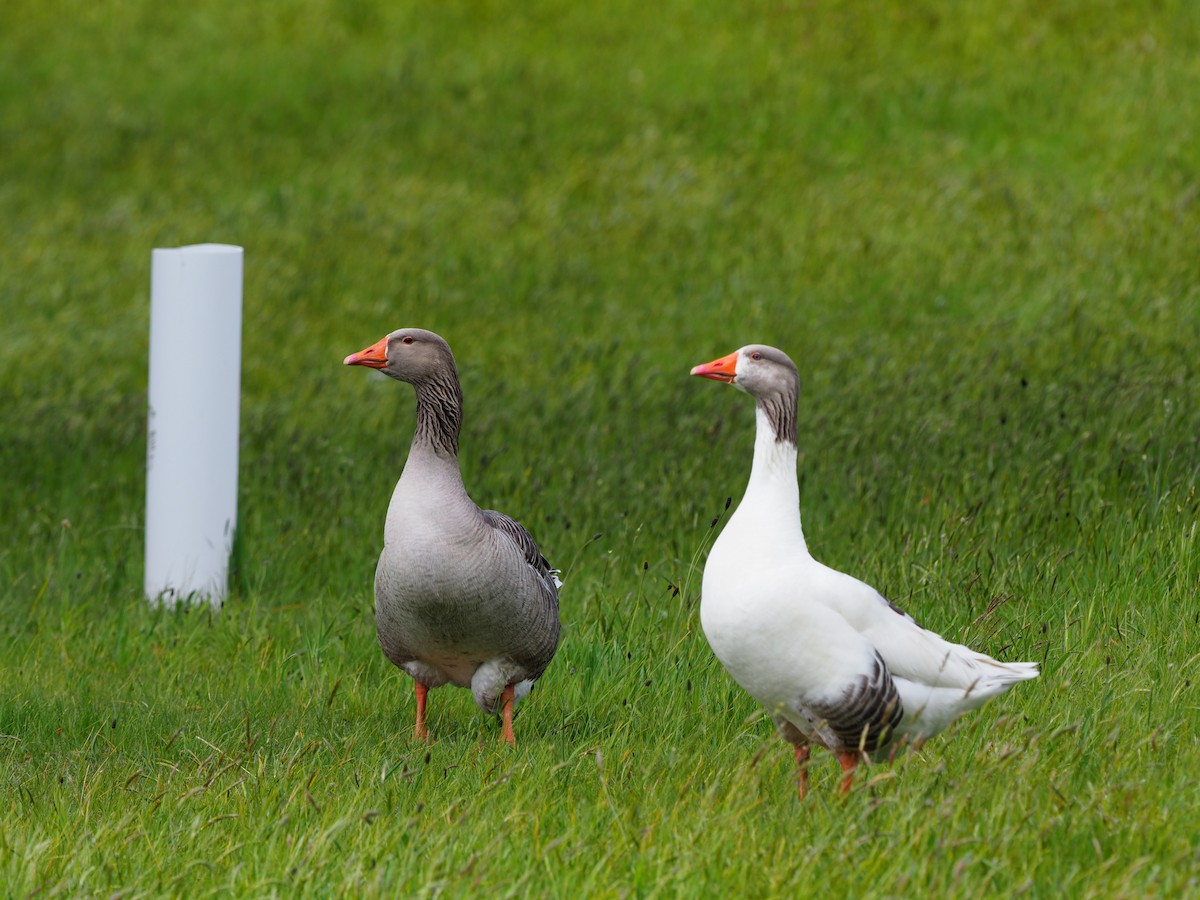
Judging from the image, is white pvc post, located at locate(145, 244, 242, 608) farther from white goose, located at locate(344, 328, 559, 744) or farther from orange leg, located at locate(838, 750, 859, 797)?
orange leg, located at locate(838, 750, 859, 797)

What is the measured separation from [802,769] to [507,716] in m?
1.41

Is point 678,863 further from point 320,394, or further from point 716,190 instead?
point 716,190

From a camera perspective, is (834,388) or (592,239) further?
(592,239)

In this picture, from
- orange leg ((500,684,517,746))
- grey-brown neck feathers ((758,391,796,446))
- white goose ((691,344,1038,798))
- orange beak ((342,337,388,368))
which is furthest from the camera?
→ orange leg ((500,684,517,746))

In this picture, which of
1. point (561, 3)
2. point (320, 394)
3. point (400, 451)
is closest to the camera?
point (400, 451)

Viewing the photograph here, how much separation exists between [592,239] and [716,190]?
134 centimetres

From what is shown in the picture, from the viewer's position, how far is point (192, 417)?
693 centimetres

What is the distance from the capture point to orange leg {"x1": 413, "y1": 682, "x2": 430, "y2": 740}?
5.25 metres

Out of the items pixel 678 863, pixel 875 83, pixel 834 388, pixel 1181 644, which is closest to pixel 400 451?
pixel 834 388

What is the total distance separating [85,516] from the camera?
A: 8.00m

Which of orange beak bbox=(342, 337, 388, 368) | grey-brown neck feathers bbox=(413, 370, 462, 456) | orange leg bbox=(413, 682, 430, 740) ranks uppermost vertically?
orange beak bbox=(342, 337, 388, 368)

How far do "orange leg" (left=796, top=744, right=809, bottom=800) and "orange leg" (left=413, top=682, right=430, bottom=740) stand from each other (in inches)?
55.8

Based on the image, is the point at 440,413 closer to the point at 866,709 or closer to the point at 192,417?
the point at 866,709

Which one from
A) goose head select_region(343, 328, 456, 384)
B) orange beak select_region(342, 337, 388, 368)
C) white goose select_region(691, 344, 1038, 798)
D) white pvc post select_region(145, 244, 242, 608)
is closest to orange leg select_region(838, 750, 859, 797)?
white goose select_region(691, 344, 1038, 798)
